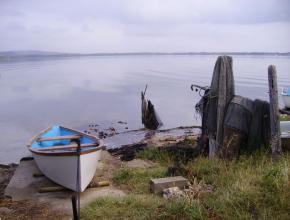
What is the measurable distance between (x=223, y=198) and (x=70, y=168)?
4.37 metres

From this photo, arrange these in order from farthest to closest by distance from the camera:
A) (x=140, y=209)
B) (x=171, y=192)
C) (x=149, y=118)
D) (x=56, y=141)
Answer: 1. (x=149, y=118)
2. (x=56, y=141)
3. (x=171, y=192)
4. (x=140, y=209)

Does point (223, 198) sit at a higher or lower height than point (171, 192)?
higher

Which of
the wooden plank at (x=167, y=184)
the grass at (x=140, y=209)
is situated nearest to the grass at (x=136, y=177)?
the wooden plank at (x=167, y=184)

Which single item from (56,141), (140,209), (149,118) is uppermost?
(56,141)

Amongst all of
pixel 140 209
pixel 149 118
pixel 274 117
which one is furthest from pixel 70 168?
pixel 149 118

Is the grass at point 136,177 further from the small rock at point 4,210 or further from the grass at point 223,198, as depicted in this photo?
the small rock at point 4,210

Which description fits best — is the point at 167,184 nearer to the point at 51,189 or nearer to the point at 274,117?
the point at 274,117

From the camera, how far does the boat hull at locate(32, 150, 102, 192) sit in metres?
9.23

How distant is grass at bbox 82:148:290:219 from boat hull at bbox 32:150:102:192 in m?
0.99

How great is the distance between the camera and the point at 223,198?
6.36 m

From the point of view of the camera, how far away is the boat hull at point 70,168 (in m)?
9.23

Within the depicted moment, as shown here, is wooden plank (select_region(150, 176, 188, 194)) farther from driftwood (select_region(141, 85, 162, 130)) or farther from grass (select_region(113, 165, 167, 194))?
driftwood (select_region(141, 85, 162, 130))

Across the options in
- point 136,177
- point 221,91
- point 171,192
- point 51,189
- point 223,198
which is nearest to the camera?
point 223,198

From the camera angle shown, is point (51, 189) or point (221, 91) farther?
point (221, 91)
